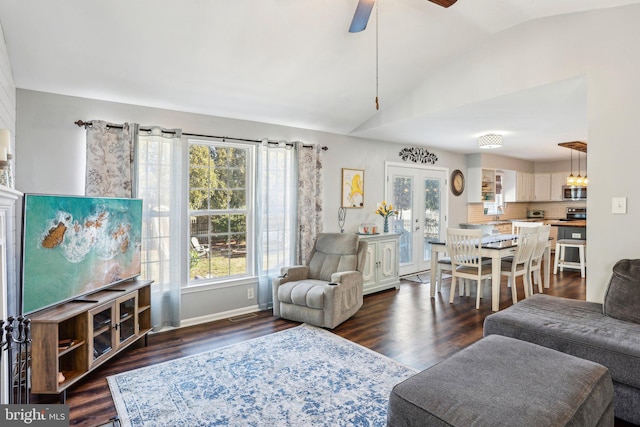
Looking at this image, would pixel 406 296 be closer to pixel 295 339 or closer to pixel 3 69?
pixel 295 339

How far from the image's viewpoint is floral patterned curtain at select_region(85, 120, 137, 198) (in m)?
3.28

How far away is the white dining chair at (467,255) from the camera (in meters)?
4.41

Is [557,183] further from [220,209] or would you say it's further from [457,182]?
[220,209]

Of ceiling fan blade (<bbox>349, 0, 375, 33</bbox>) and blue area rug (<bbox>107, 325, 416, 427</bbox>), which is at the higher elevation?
ceiling fan blade (<bbox>349, 0, 375, 33</bbox>)

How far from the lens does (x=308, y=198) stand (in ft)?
15.3

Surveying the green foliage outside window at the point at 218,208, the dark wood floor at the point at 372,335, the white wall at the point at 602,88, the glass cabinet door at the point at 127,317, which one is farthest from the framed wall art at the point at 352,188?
the glass cabinet door at the point at 127,317

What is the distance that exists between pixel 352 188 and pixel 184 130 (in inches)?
99.6

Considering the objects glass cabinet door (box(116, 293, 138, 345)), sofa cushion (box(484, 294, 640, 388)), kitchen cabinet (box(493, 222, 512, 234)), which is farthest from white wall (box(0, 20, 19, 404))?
kitchen cabinet (box(493, 222, 512, 234))

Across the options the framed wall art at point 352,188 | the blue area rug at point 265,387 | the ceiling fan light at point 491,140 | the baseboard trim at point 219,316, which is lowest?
the blue area rug at point 265,387

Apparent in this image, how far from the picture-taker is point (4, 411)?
5.53 ft

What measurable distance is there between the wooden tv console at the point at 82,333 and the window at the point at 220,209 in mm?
874

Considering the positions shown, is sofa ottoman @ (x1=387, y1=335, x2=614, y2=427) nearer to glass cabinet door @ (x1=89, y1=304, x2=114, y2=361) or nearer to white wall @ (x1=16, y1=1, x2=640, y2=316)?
white wall @ (x1=16, y1=1, x2=640, y2=316)

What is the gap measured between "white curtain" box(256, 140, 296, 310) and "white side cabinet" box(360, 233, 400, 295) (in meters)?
1.18

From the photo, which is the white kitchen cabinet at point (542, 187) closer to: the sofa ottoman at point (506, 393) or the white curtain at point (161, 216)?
the sofa ottoman at point (506, 393)
